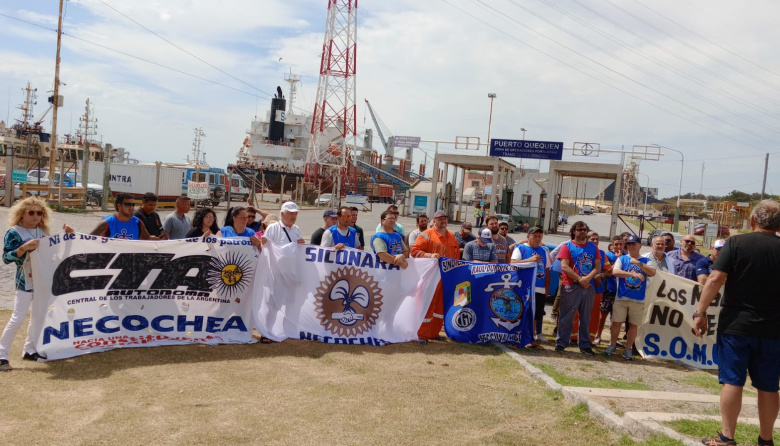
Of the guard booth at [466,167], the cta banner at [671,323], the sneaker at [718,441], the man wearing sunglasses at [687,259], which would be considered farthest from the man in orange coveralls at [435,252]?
the guard booth at [466,167]

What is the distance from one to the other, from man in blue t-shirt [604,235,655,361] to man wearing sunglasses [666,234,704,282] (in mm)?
797

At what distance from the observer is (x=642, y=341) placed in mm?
7621

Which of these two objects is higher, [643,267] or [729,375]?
[643,267]

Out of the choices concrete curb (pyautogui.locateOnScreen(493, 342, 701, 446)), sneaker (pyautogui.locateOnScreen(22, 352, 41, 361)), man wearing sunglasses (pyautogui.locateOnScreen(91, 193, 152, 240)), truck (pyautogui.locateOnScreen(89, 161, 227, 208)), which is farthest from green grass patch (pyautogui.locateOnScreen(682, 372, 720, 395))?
truck (pyautogui.locateOnScreen(89, 161, 227, 208))

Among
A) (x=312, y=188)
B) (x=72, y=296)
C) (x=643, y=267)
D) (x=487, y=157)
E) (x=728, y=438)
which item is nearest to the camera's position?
(x=728, y=438)

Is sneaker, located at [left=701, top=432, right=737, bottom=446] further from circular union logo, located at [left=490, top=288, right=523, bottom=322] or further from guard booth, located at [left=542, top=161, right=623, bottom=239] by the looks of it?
guard booth, located at [left=542, top=161, right=623, bottom=239]

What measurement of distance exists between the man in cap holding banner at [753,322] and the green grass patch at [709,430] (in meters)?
0.15

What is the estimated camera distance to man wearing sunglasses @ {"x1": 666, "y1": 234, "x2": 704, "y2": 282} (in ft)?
25.9

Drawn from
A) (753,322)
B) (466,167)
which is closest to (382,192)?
(466,167)

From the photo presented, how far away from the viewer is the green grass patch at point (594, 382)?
571 centimetres

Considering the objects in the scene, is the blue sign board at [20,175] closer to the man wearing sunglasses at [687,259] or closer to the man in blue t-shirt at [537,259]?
the man in blue t-shirt at [537,259]

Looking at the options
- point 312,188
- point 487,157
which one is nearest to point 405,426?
point 487,157

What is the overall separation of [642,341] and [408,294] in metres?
3.19

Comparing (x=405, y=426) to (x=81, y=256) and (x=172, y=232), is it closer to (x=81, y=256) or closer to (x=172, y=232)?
(x=81, y=256)
